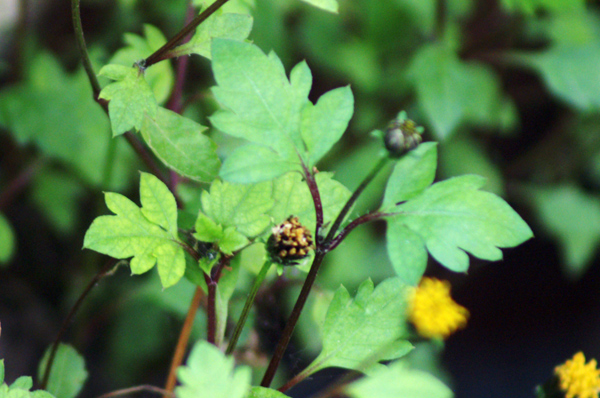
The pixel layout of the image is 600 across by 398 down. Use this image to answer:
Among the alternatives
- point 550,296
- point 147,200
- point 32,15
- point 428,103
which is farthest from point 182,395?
point 550,296

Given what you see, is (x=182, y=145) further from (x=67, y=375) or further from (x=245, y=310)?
(x=67, y=375)

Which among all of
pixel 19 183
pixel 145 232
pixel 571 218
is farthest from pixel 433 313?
pixel 571 218

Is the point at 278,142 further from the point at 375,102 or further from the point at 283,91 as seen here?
the point at 375,102

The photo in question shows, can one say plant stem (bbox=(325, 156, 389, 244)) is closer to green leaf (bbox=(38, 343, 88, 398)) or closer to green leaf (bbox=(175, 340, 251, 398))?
green leaf (bbox=(175, 340, 251, 398))

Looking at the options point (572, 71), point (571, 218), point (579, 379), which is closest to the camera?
point (579, 379)

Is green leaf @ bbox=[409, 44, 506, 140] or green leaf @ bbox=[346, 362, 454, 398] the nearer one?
green leaf @ bbox=[346, 362, 454, 398]

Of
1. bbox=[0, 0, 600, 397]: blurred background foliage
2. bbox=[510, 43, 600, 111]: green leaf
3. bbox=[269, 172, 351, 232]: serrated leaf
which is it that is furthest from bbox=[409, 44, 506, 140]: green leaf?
bbox=[269, 172, 351, 232]: serrated leaf
